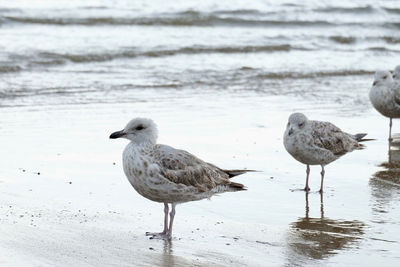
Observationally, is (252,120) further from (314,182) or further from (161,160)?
(161,160)

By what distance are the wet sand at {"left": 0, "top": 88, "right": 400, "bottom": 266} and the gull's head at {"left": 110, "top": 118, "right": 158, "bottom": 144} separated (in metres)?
0.71

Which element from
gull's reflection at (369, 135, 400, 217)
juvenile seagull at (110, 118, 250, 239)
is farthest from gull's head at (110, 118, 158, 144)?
gull's reflection at (369, 135, 400, 217)

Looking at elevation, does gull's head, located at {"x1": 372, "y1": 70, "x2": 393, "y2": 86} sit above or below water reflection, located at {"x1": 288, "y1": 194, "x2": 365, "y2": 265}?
above

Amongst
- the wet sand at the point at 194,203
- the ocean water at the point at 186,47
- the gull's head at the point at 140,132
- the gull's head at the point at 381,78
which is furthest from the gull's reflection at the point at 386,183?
the ocean water at the point at 186,47

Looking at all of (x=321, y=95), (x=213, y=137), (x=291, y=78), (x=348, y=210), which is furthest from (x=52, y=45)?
(x=348, y=210)

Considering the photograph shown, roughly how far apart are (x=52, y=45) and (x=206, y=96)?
5704mm

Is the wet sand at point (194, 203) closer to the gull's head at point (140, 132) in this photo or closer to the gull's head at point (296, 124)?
the gull's head at point (296, 124)

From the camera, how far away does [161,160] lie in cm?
611

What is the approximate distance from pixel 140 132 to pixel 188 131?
3.70m

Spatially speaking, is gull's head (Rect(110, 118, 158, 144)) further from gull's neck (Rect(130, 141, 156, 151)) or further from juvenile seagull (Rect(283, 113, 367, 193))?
juvenile seagull (Rect(283, 113, 367, 193))

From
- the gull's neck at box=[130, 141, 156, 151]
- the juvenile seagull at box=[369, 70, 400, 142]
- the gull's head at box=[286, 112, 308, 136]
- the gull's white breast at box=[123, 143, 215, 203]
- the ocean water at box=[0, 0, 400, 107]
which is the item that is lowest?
the gull's white breast at box=[123, 143, 215, 203]

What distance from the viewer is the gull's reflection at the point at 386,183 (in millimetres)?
7324

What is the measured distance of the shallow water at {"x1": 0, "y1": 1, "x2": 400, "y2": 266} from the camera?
5.94 metres

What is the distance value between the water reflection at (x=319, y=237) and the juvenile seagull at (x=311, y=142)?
40.3 inches
